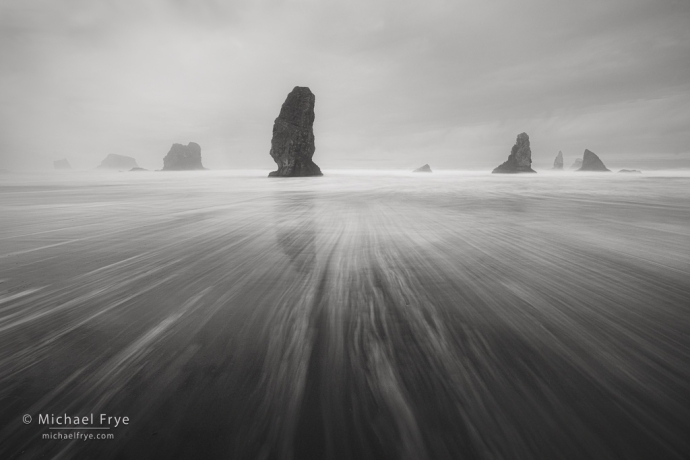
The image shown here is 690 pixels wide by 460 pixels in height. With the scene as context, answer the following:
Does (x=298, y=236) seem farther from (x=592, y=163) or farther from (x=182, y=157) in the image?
(x=182, y=157)

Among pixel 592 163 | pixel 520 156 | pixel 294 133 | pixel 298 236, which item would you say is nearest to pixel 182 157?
pixel 294 133

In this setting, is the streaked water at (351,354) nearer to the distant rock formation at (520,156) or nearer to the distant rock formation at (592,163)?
the distant rock formation at (520,156)

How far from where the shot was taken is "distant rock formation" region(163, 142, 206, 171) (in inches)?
5202

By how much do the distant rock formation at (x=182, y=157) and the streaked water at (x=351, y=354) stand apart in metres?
150

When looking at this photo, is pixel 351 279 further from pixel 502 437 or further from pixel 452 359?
pixel 502 437

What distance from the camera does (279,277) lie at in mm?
3338

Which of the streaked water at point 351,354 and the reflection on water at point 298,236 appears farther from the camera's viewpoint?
the reflection on water at point 298,236

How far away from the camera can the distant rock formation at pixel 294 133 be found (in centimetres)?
4803

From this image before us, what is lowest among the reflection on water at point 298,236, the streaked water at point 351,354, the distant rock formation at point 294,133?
the streaked water at point 351,354

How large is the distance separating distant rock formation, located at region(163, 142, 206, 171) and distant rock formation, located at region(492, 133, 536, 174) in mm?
129674

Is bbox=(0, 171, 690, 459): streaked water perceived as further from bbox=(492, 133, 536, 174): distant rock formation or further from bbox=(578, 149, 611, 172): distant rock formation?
bbox=(578, 149, 611, 172): distant rock formation

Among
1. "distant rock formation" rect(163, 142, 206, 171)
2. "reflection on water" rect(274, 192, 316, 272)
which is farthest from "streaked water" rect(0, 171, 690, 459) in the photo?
"distant rock formation" rect(163, 142, 206, 171)

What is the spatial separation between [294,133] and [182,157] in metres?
109

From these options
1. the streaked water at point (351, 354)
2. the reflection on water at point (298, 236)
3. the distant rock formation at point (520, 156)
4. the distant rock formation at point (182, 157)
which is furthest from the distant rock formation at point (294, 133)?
the distant rock formation at point (182, 157)
